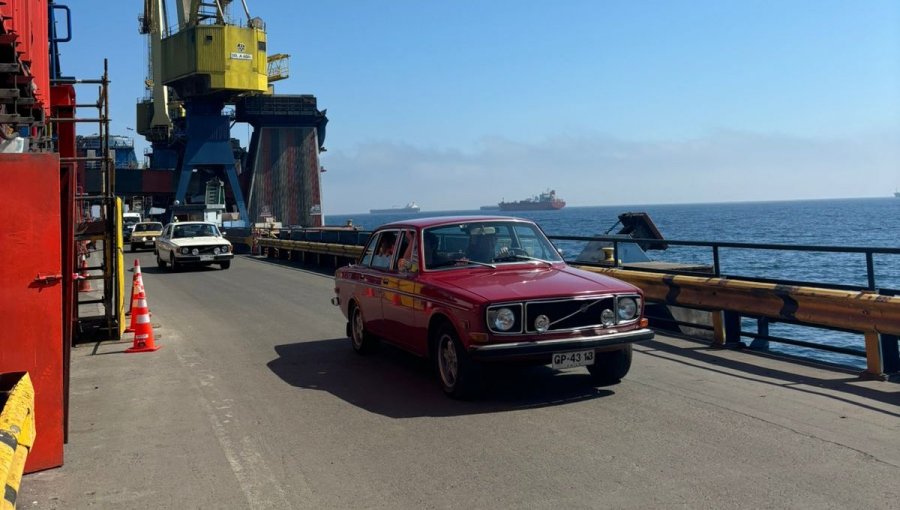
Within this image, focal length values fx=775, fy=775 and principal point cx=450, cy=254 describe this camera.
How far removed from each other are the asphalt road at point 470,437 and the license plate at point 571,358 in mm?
359

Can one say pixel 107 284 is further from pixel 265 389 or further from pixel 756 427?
pixel 756 427

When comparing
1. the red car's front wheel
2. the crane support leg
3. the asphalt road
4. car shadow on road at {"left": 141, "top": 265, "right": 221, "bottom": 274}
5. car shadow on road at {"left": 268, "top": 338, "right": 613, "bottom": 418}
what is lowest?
the asphalt road

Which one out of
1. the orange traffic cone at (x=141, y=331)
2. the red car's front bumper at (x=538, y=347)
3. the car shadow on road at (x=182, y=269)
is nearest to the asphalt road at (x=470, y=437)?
the red car's front bumper at (x=538, y=347)

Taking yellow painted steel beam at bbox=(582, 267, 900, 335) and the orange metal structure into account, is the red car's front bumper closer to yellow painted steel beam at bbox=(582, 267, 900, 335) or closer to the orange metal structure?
yellow painted steel beam at bbox=(582, 267, 900, 335)

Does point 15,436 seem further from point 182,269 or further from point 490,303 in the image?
point 182,269

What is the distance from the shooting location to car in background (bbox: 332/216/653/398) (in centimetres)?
664

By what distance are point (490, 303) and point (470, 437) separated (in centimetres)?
120

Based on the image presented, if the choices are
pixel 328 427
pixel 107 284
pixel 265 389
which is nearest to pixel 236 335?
pixel 107 284

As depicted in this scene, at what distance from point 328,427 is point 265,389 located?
175cm

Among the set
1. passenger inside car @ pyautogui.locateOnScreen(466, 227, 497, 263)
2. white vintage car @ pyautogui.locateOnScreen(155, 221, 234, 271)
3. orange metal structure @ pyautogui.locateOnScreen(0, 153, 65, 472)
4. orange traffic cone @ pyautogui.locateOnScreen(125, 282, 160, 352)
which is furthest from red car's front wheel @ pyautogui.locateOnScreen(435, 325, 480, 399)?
white vintage car @ pyautogui.locateOnScreen(155, 221, 234, 271)

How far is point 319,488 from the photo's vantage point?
16.0 ft

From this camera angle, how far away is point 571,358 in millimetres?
6734

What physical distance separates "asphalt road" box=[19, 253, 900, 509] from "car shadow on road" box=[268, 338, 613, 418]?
0.11 feet

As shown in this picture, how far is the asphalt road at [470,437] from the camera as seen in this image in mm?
4703
